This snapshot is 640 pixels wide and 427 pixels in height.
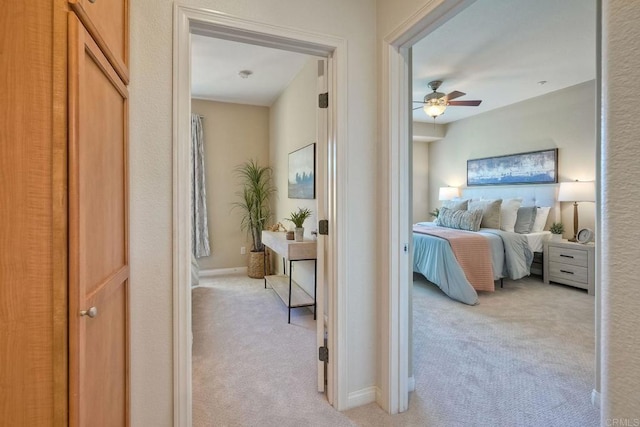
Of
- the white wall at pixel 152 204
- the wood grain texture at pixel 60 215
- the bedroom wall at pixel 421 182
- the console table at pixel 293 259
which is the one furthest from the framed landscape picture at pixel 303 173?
the bedroom wall at pixel 421 182

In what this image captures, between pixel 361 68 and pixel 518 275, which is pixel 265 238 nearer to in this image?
pixel 361 68

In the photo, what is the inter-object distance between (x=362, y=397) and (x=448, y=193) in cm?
506

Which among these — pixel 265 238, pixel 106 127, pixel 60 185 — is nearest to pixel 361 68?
pixel 106 127

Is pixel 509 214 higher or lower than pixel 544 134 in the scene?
lower

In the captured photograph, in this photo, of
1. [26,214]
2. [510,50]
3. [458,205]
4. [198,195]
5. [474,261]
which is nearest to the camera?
[26,214]

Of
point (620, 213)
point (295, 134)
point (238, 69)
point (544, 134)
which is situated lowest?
point (620, 213)

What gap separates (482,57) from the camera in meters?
3.40

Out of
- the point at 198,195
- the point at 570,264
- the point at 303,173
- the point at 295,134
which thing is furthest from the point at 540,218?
the point at 198,195

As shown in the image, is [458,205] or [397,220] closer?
[397,220]

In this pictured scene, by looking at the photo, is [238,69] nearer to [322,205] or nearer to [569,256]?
[322,205]

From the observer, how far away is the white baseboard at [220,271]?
470 cm

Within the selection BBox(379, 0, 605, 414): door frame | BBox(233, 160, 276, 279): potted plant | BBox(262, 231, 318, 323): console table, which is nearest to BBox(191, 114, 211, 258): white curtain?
BBox(233, 160, 276, 279): potted plant

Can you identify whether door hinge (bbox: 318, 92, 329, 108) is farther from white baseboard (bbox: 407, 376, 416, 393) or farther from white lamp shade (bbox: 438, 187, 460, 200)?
white lamp shade (bbox: 438, 187, 460, 200)

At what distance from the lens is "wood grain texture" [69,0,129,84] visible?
0.75 m
